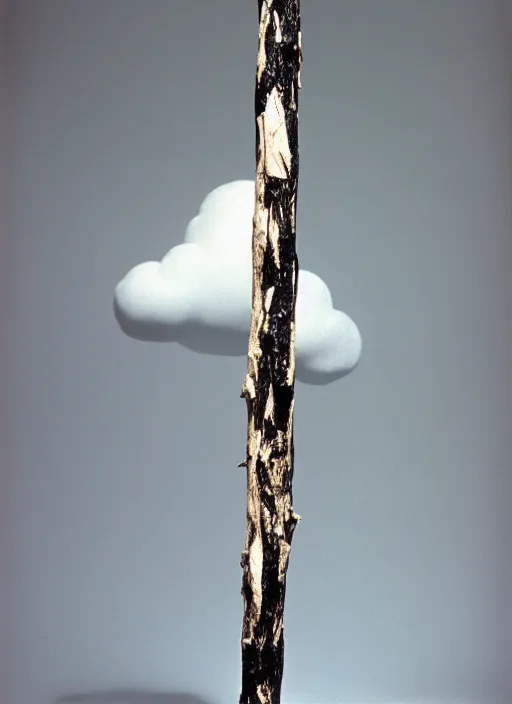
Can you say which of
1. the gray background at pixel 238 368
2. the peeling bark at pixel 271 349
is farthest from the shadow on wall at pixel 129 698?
the peeling bark at pixel 271 349

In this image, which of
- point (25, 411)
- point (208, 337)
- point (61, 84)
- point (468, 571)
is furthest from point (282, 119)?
point (468, 571)

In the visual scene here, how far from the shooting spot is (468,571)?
2797 mm

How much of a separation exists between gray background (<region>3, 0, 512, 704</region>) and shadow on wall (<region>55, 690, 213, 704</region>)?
0.03m

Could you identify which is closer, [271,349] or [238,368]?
[271,349]

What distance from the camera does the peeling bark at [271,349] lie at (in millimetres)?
1712

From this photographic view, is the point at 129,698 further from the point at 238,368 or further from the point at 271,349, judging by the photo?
the point at 271,349

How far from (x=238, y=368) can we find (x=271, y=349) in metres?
1.02

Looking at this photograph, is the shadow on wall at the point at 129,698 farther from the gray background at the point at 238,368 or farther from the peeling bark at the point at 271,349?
the peeling bark at the point at 271,349

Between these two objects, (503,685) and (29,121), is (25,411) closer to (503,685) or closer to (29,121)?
(29,121)

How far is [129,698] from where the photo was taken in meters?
2.72

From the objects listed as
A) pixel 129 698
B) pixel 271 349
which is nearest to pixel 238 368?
pixel 271 349

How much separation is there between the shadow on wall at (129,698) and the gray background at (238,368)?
27mm

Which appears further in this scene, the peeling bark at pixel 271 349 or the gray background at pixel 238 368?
the gray background at pixel 238 368

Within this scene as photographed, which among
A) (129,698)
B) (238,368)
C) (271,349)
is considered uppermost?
(238,368)
